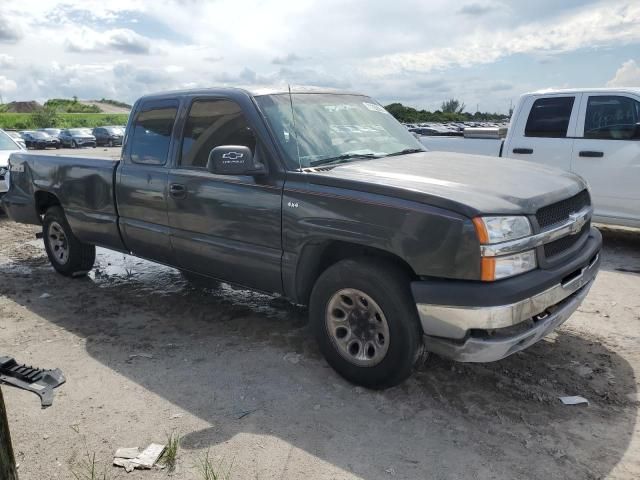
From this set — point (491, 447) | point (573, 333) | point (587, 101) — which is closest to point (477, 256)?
point (491, 447)

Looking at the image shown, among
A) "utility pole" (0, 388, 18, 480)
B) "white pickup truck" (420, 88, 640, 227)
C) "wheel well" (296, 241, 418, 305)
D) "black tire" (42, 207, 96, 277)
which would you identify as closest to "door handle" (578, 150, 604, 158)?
"white pickup truck" (420, 88, 640, 227)

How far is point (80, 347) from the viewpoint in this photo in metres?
4.43

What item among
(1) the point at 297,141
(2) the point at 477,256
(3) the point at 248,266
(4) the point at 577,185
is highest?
(1) the point at 297,141

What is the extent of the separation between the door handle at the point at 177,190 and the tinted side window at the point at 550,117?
16.2 feet

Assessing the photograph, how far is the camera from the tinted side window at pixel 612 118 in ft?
21.9

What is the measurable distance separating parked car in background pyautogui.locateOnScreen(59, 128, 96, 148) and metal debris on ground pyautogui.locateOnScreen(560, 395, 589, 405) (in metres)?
42.8

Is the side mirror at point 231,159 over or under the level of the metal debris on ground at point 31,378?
over

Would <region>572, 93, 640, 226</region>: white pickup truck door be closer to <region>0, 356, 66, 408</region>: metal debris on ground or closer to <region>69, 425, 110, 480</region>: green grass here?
<region>69, 425, 110, 480</region>: green grass

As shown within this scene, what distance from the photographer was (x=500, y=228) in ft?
9.84

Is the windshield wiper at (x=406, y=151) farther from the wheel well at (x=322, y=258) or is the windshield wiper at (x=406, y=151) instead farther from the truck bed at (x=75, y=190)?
the truck bed at (x=75, y=190)

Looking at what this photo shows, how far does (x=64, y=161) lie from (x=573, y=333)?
16.5 ft

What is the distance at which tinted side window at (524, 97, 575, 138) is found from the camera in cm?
714

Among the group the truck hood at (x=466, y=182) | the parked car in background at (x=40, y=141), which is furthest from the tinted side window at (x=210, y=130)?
the parked car in background at (x=40, y=141)

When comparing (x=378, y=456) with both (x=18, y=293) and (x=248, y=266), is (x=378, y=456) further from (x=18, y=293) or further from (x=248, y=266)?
(x=18, y=293)
